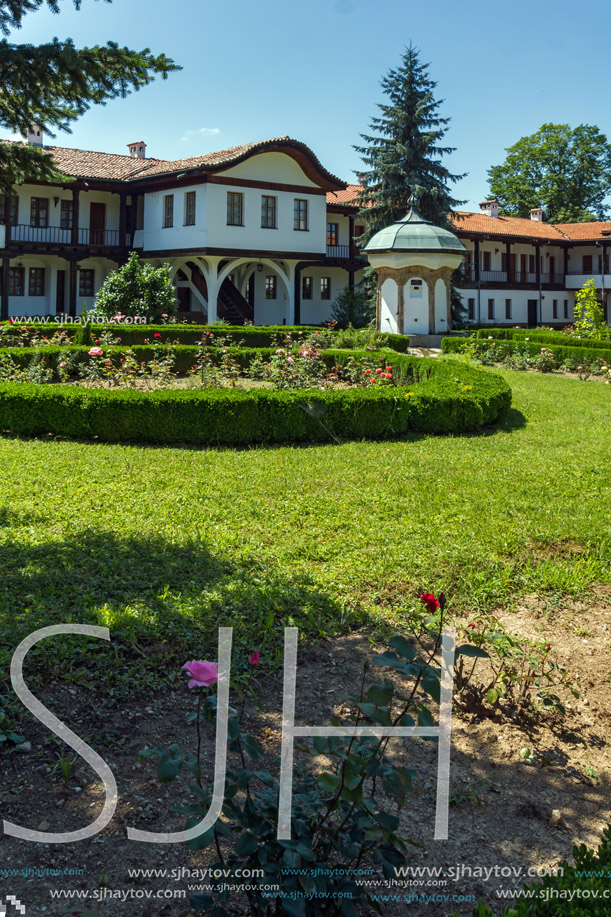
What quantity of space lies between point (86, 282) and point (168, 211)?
426 cm

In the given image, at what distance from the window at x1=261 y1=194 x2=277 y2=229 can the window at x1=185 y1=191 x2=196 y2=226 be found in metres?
2.40

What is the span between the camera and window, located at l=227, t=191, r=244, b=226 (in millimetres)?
26391

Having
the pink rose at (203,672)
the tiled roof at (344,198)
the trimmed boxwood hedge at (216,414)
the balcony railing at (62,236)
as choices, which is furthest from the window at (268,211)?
the pink rose at (203,672)

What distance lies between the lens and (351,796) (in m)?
2.15

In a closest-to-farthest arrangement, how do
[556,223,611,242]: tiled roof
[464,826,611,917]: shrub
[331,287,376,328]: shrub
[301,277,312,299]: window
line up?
[464,826,611,917]: shrub, [331,287,376,328]: shrub, [301,277,312,299]: window, [556,223,611,242]: tiled roof

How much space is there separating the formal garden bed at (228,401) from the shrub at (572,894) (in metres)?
7.93

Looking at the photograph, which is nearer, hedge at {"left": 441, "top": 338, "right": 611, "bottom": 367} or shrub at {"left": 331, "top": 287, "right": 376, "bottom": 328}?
hedge at {"left": 441, "top": 338, "right": 611, "bottom": 367}

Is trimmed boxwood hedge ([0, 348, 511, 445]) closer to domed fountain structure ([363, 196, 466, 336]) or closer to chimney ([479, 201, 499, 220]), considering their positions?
domed fountain structure ([363, 196, 466, 336])

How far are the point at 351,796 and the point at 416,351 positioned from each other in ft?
68.0

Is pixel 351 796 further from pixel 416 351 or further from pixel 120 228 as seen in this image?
pixel 120 228

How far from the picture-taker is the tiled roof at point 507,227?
36688mm

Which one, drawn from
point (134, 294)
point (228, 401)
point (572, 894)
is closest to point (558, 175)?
point (134, 294)

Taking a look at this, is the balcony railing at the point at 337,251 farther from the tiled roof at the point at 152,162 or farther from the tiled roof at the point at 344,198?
the tiled roof at the point at 152,162

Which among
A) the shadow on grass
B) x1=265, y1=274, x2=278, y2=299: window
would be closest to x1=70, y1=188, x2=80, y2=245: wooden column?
x1=265, y1=274, x2=278, y2=299: window
